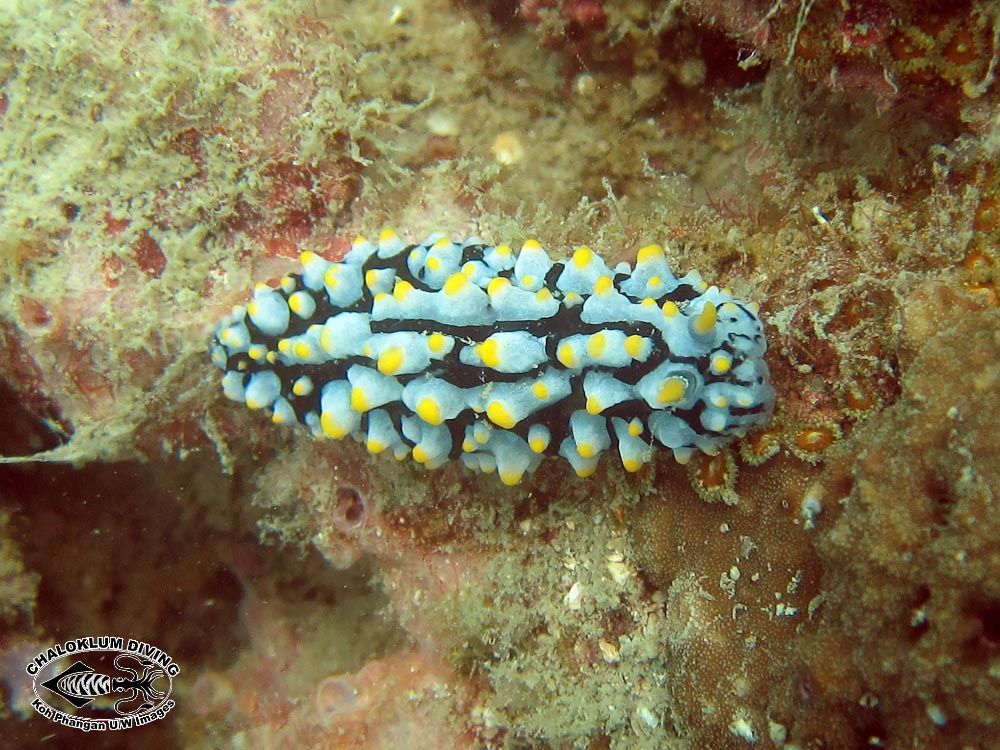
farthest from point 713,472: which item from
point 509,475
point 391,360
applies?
point 391,360

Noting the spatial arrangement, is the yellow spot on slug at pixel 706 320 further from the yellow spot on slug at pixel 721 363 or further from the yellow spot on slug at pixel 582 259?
the yellow spot on slug at pixel 582 259

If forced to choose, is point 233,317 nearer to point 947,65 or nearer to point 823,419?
point 823,419

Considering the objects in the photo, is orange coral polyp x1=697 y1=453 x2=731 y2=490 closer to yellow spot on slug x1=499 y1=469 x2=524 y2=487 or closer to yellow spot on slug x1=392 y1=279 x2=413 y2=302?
yellow spot on slug x1=499 y1=469 x2=524 y2=487

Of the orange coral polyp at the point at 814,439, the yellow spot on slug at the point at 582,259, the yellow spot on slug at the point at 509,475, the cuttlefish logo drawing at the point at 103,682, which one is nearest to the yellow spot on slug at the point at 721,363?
the orange coral polyp at the point at 814,439

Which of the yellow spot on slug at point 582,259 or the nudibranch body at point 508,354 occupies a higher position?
the yellow spot on slug at point 582,259

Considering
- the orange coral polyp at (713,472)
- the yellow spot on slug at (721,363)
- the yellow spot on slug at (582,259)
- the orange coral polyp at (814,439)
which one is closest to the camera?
the yellow spot on slug at (721,363)

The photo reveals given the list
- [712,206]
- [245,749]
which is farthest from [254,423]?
[712,206]

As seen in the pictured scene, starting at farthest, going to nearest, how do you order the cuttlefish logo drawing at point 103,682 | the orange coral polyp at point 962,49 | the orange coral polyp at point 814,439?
the cuttlefish logo drawing at point 103,682 → the orange coral polyp at point 814,439 → the orange coral polyp at point 962,49
